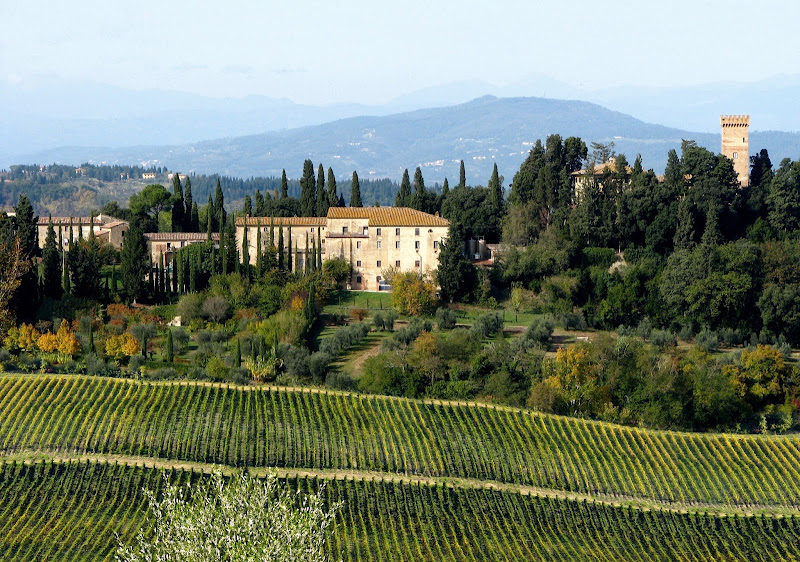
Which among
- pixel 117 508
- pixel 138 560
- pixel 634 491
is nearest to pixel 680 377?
pixel 634 491

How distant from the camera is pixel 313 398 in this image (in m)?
44.3

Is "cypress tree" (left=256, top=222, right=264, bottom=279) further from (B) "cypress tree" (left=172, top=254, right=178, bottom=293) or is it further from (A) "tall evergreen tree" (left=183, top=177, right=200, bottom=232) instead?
(A) "tall evergreen tree" (left=183, top=177, right=200, bottom=232)

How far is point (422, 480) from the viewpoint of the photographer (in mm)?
37375

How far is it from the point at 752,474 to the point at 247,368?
23.7m

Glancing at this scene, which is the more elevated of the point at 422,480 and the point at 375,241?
the point at 375,241

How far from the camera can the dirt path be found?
36406 mm

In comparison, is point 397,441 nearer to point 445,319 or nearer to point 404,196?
point 445,319

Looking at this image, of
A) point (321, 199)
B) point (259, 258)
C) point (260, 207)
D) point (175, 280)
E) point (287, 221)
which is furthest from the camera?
point (321, 199)

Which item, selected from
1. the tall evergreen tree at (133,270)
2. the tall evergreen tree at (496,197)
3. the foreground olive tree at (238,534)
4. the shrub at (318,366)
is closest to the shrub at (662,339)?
the shrub at (318,366)

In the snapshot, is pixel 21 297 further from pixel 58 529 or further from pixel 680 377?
pixel 680 377

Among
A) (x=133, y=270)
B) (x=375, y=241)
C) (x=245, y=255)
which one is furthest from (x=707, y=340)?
(x=133, y=270)

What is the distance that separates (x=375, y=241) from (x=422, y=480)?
32.1 m

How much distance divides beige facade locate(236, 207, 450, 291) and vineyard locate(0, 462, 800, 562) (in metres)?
31.2

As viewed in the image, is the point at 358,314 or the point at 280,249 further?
the point at 280,249
